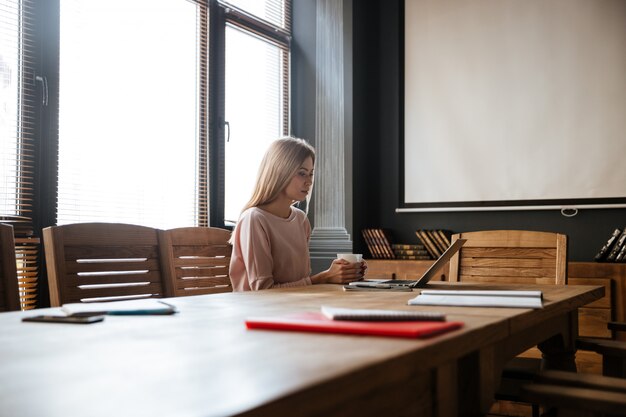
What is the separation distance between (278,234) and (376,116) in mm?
2483

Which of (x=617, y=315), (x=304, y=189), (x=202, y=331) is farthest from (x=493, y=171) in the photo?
(x=202, y=331)

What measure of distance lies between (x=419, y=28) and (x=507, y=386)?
317 cm

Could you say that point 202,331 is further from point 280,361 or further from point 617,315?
point 617,315

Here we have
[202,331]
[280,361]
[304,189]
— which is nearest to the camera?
[280,361]

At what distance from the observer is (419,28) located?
183 inches

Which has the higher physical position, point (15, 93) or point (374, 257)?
point (15, 93)

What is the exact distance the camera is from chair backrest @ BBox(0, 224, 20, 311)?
160 centimetres

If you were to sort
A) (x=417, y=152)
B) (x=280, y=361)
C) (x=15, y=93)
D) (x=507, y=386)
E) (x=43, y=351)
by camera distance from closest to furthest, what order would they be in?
(x=280, y=361) → (x=43, y=351) → (x=507, y=386) → (x=15, y=93) → (x=417, y=152)

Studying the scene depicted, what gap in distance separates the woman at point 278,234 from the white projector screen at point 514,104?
2.04m

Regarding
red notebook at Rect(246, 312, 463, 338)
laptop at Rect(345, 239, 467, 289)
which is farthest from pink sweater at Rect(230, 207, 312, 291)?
red notebook at Rect(246, 312, 463, 338)

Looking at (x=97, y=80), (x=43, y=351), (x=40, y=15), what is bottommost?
(x=43, y=351)

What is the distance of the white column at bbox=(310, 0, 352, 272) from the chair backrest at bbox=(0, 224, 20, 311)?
3036 millimetres

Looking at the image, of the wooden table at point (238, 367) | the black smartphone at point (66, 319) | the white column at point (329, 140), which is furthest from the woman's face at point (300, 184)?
the white column at point (329, 140)

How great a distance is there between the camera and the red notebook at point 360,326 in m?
1.02
